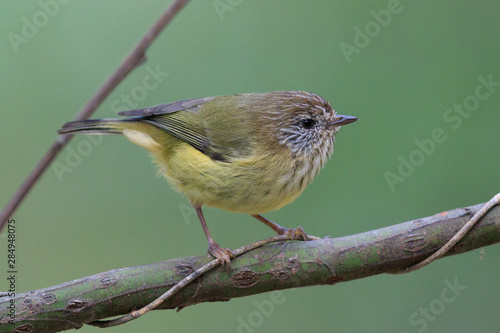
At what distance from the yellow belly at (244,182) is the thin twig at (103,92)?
1058mm

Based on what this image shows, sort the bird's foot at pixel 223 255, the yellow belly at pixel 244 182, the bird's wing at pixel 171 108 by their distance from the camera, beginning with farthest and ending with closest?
the bird's wing at pixel 171 108 → the yellow belly at pixel 244 182 → the bird's foot at pixel 223 255

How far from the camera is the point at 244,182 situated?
2713 millimetres

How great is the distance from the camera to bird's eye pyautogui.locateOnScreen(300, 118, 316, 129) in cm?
305

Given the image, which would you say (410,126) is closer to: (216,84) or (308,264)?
(216,84)

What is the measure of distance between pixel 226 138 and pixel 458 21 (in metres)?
1.99

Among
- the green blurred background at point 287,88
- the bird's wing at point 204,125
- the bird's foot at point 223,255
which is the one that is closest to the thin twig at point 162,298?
the bird's foot at point 223,255

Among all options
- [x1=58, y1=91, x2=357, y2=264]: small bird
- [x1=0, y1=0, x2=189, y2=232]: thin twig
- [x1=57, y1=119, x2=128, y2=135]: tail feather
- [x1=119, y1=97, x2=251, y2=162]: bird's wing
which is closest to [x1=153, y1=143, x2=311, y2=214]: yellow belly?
[x1=58, y1=91, x2=357, y2=264]: small bird

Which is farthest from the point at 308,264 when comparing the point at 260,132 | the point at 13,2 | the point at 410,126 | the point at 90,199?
the point at 13,2

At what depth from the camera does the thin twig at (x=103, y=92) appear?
65.6 inches

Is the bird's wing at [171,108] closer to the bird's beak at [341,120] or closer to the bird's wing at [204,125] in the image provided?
the bird's wing at [204,125]

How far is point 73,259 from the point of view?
3.82m

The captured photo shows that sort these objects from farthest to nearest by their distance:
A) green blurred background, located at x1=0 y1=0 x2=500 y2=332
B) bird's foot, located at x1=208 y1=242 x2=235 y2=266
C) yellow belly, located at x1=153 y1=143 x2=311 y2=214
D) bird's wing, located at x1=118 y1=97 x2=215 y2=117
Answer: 1. green blurred background, located at x1=0 y1=0 x2=500 y2=332
2. bird's wing, located at x1=118 y1=97 x2=215 y2=117
3. yellow belly, located at x1=153 y1=143 x2=311 y2=214
4. bird's foot, located at x1=208 y1=242 x2=235 y2=266

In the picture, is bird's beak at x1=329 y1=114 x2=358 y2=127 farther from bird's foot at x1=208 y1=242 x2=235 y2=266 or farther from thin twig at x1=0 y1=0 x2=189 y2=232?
thin twig at x1=0 y1=0 x2=189 y2=232

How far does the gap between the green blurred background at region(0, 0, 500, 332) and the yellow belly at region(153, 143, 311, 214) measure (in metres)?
0.57
